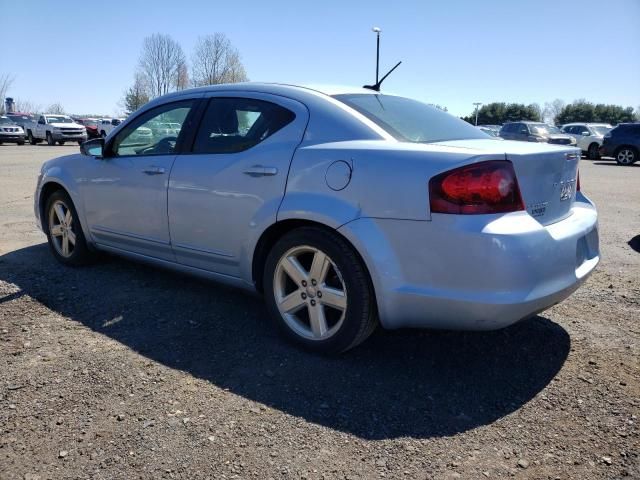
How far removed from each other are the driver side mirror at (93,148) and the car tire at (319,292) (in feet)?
7.03

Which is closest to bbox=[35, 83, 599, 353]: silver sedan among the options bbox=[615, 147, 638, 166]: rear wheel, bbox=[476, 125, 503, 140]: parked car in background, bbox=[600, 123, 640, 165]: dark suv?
bbox=[476, 125, 503, 140]: parked car in background

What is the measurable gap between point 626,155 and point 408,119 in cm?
2138

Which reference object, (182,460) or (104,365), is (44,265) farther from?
(182,460)

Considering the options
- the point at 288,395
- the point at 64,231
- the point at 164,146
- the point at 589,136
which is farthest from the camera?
the point at 589,136

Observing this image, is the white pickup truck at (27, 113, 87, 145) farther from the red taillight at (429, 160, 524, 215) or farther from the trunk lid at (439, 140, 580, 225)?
the red taillight at (429, 160, 524, 215)

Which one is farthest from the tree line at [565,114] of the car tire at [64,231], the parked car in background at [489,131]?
the car tire at [64,231]

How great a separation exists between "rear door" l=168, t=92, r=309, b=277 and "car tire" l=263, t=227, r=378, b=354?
10.7 inches

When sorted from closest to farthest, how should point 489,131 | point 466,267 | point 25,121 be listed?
point 466,267, point 489,131, point 25,121

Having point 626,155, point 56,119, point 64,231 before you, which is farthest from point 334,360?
point 56,119

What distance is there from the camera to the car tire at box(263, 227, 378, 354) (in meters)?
2.93

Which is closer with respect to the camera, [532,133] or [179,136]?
[179,136]

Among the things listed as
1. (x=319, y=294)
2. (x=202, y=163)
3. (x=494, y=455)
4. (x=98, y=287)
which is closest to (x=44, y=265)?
(x=98, y=287)

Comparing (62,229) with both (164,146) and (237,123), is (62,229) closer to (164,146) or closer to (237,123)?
(164,146)

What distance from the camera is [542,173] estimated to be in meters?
2.85
